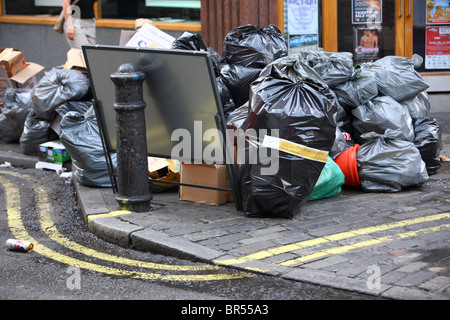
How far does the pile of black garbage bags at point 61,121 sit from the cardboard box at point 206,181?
0.94 m

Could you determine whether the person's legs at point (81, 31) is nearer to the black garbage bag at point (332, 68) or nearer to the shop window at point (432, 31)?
the black garbage bag at point (332, 68)

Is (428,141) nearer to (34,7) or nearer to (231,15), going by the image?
(231,15)

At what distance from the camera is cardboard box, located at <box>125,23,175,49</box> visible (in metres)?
6.84

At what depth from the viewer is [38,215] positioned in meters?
5.49

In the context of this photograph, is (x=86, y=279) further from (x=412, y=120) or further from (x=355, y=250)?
(x=412, y=120)

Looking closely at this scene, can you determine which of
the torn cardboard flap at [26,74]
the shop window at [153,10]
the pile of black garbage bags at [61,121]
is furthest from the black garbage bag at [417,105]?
the torn cardboard flap at [26,74]

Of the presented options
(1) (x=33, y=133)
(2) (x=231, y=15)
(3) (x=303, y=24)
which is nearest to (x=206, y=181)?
(1) (x=33, y=133)

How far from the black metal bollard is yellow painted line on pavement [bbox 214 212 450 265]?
3.91 ft

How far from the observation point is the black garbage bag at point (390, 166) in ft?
18.1

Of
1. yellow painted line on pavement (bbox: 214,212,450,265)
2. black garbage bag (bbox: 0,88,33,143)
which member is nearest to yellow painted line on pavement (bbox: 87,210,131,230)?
yellow painted line on pavement (bbox: 214,212,450,265)

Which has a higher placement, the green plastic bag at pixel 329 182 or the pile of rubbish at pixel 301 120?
the pile of rubbish at pixel 301 120

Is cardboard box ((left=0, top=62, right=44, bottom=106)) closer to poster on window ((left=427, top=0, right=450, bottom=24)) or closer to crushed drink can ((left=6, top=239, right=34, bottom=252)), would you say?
crushed drink can ((left=6, top=239, right=34, bottom=252))

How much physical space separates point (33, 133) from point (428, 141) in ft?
14.1

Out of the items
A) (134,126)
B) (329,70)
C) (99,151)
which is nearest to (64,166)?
(99,151)
